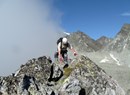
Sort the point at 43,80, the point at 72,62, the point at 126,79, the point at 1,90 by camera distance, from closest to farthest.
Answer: the point at 1,90 → the point at 43,80 → the point at 72,62 → the point at 126,79

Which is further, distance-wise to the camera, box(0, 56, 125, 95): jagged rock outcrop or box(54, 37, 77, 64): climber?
box(54, 37, 77, 64): climber

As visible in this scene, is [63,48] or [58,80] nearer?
[58,80]

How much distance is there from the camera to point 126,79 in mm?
114000

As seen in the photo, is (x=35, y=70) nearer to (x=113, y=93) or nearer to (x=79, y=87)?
(x=79, y=87)

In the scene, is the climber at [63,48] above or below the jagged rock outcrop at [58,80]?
above

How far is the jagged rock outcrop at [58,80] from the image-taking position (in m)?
28.6

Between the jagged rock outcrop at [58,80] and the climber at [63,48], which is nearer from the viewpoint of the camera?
the jagged rock outcrop at [58,80]

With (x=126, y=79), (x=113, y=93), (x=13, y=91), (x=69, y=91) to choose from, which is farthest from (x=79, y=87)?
(x=126, y=79)

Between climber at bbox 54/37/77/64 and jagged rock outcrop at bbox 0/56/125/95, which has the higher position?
climber at bbox 54/37/77/64

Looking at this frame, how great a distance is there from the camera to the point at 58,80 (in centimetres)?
3162

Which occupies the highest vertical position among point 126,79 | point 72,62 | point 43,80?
point 126,79

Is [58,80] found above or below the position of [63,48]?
below

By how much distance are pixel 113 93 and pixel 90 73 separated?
2.99m

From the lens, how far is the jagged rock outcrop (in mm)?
28641
